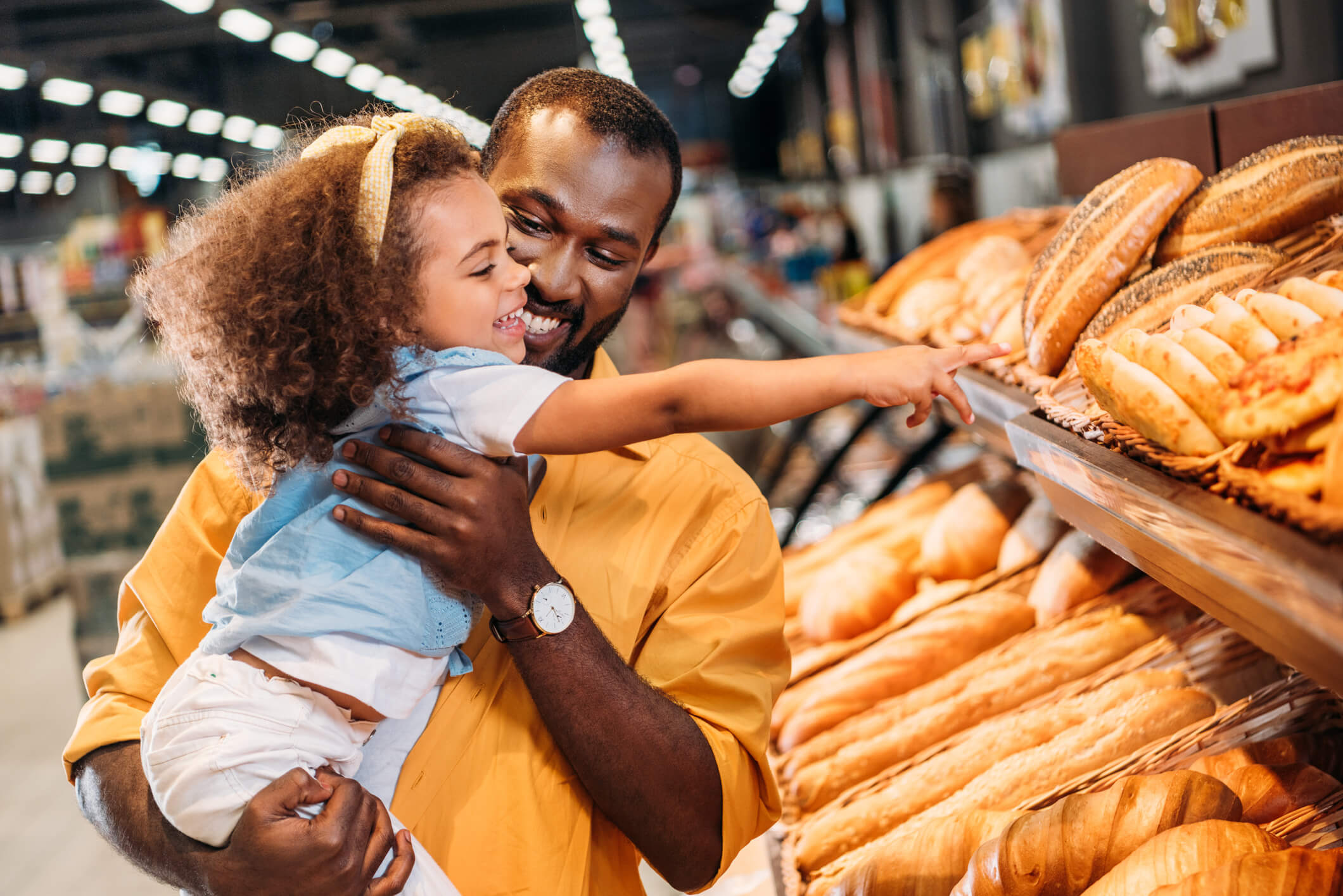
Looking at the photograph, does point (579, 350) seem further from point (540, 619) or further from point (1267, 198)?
point (1267, 198)

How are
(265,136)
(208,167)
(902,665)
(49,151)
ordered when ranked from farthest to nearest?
(49,151), (208,167), (265,136), (902,665)

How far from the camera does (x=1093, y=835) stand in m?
1.07

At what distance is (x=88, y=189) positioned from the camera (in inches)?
181

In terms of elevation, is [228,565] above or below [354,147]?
below

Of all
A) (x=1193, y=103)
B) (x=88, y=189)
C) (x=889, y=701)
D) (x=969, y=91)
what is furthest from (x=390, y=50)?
(x=969, y=91)

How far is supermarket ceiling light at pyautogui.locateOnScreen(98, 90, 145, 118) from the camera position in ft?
13.7

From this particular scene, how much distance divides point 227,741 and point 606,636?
42 centimetres

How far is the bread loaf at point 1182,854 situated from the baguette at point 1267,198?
0.68 metres

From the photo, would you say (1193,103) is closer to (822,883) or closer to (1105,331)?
(1105,331)

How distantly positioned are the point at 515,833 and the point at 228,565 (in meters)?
0.45

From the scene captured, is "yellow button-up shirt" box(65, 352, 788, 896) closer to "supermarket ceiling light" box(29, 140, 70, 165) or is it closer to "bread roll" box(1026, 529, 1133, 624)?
"bread roll" box(1026, 529, 1133, 624)

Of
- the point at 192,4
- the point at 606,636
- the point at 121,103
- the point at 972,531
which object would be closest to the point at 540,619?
the point at 606,636

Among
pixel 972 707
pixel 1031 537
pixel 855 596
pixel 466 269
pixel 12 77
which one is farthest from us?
pixel 12 77

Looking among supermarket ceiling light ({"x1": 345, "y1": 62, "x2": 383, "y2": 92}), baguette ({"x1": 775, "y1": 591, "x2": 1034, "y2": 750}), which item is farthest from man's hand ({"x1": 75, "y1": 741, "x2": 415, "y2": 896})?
supermarket ceiling light ({"x1": 345, "y1": 62, "x2": 383, "y2": 92})
